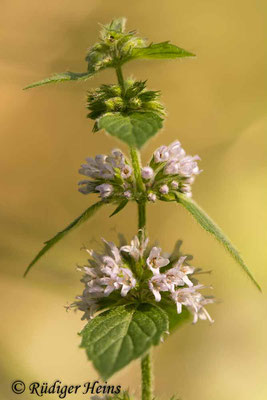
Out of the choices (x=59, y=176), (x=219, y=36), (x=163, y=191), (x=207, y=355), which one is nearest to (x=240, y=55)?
(x=219, y=36)

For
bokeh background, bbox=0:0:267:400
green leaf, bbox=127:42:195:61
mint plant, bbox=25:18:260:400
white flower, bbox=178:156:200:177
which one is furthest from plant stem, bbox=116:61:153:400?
bokeh background, bbox=0:0:267:400

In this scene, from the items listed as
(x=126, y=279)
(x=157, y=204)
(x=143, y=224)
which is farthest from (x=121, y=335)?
(x=157, y=204)

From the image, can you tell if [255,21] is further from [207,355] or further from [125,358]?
[125,358]

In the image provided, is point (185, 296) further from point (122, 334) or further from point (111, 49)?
point (111, 49)

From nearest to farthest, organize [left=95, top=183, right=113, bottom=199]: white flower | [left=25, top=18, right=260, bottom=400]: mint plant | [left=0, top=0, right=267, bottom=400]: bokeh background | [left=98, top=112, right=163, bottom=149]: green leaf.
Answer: [left=98, top=112, right=163, bottom=149]: green leaf
[left=25, top=18, right=260, bottom=400]: mint plant
[left=95, top=183, right=113, bottom=199]: white flower
[left=0, top=0, right=267, bottom=400]: bokeh background

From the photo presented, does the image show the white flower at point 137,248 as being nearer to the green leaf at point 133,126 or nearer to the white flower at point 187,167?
the white flower at point 187,167

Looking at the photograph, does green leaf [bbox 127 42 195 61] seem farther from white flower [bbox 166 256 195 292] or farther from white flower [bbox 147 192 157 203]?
white flower [bbox 166 256 195 292]
